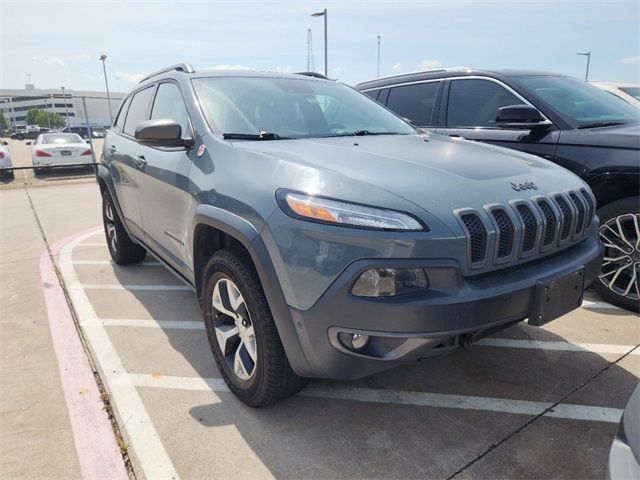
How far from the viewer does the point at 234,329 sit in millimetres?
2504

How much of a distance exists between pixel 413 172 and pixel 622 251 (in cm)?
220

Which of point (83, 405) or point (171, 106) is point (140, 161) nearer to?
point (171, 106)

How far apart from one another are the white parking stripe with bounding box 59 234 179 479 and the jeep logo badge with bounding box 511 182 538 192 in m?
1.95

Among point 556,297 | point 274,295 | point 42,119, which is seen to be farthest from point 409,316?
point 42,119

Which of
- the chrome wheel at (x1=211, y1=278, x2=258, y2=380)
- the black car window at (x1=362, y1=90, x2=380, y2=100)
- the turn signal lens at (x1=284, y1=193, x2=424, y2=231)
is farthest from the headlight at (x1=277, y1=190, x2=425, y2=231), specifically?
the black car window at (x1=362, y1=90, x2=380, y2=100)

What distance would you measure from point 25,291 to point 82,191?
25.8 feet

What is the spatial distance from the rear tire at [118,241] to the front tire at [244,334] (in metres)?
2.37

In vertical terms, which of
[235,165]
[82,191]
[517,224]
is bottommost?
[82,191]

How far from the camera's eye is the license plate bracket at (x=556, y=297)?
2.02m

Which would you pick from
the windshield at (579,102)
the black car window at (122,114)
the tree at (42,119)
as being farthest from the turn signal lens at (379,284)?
the tree at (42,119)

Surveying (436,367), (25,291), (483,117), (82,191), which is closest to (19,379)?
(25,291)

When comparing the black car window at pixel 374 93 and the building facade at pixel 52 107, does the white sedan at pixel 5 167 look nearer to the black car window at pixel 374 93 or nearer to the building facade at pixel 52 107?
the black car window at pixel 374 93

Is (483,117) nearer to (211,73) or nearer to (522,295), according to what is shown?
(211,73)

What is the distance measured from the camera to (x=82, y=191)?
11.4 meters
